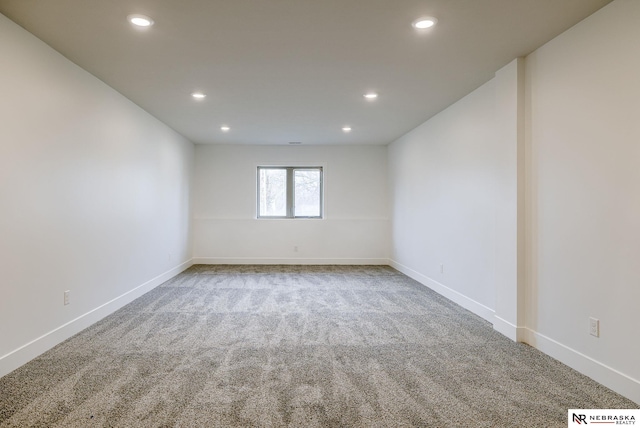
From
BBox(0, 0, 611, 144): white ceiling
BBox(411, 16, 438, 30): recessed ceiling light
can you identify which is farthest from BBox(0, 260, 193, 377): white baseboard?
BBox(411, 16, 438, 30): recessed ceiling light

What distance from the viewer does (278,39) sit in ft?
9.00

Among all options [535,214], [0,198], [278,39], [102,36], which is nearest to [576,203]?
[535,214]

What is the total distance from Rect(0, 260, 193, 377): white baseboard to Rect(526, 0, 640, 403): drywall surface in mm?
3882

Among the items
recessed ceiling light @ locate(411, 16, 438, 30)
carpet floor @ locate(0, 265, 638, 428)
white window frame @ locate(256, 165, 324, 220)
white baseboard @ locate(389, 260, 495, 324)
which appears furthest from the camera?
→ white window frame @ locate(256, 165, 324, 220)

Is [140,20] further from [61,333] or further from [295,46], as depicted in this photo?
[61,333]

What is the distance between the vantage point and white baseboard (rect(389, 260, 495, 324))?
368cm

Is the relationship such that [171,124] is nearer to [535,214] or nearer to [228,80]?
[228,80]

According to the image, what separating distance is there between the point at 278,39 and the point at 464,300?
134 inches

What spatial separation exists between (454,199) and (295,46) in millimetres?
2723

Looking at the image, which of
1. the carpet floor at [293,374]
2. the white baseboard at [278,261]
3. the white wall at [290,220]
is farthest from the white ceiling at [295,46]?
the white baseboard at [278,261]

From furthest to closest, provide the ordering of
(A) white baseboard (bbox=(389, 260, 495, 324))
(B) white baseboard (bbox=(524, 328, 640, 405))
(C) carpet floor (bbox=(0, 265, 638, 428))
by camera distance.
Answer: (A) white baseboard (bbox=(389, 260, 495, 324)) → (B) white baseboard (bbox=(524, 328, 640, 405)) → (C) carpet floor (bbox=(0, 265, 638, 428))

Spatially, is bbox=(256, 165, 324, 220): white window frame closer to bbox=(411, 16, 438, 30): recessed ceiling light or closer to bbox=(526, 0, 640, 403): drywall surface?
bbox=(526, 0, 640, 403): drywall surface

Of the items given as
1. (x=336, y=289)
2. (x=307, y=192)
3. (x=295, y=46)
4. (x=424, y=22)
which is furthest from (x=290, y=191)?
(x=424, y=22)

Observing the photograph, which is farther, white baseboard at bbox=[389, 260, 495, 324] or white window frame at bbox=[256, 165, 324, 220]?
white window frame at bbox=[256, 165, 324, 220]
